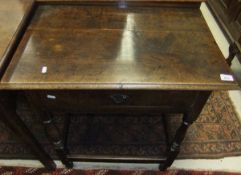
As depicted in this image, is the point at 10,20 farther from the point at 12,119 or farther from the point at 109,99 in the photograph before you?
the point at 109,99

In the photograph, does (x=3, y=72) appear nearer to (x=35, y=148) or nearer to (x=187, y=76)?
(x=35, y=148)

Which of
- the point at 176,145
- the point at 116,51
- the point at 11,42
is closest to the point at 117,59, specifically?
the point at 116,51

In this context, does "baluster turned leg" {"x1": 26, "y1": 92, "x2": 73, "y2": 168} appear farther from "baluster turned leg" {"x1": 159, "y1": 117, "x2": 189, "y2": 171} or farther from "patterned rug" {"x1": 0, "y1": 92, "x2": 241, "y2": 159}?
"baluster turned leg" {"x1": 159, "y1": 117, "x2": 189, "y2": 171}

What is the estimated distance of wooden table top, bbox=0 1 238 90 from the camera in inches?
28.9

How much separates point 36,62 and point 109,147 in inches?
28.9

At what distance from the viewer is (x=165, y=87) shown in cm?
73

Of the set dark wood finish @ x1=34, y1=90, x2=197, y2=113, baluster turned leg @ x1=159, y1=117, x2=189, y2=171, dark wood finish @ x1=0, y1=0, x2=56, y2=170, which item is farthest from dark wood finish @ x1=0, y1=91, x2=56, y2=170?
baluster turned leg @ x1=159, y1=117, x2=189, y2=171

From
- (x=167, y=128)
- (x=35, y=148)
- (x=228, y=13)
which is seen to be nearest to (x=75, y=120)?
(x=35, y=148)

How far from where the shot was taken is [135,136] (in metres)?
1.38

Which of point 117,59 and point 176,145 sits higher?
point 117,59

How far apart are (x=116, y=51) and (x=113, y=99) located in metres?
0.18

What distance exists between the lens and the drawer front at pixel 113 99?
2.65 ft

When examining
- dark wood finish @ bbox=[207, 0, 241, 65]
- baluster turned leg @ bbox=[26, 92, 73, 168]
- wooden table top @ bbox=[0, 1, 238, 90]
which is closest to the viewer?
wooden table top @ bbox=[0, 1, 238, 90]

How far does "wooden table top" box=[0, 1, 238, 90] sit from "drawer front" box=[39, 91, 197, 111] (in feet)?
0.25
